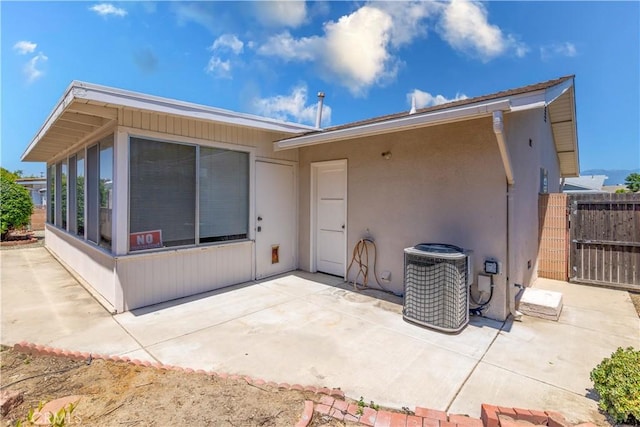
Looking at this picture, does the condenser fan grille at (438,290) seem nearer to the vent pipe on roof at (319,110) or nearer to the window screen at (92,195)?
the vent pipe on roof at (319,110)

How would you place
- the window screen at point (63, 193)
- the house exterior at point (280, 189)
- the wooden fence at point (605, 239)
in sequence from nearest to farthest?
the house exterior at point (280, 189), the wooden fence at point (605, 239), the window screen at point (63, 193)

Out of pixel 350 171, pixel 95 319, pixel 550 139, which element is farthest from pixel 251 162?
pixel 550 139

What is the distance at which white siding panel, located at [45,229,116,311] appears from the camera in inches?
171

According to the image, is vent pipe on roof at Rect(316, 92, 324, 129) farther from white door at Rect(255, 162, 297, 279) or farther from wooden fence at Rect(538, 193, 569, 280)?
wooden fence at Rect(538, 193, 569, 280)

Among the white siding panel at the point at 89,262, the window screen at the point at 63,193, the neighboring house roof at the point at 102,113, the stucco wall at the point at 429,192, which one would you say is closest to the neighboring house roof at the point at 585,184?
the stucco wall at the point at 429,192

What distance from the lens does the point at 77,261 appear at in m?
6.13

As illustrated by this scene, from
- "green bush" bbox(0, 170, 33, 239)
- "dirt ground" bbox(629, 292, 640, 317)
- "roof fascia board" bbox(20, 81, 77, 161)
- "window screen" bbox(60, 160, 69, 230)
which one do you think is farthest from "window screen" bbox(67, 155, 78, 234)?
"dirt ground" bbox(629, 292, 640, 317)

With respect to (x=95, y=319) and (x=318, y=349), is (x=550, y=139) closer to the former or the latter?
(x=318, y=349)

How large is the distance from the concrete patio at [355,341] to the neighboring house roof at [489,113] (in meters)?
2.54

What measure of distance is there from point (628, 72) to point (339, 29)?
11.4 meters

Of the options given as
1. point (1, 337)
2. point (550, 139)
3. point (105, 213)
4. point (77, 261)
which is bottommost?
point (1, 337)

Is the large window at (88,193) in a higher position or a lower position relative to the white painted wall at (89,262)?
higher

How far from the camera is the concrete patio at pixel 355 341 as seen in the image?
250 cm

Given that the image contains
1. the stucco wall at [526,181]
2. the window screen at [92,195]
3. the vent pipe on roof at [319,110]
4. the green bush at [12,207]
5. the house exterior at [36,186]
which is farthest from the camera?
the house exterior at [36,186]
